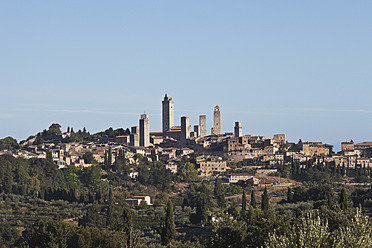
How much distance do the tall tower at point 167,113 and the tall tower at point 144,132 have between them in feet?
22.2

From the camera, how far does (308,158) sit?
3615 inches

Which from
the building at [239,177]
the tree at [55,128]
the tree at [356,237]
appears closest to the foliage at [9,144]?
the tree at [55,128]

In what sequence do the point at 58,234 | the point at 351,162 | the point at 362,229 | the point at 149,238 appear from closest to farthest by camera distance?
the point at 362,229 → the point at 58,234 → the point at 149,238 → the point at 351,162

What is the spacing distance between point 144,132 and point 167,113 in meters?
8.56

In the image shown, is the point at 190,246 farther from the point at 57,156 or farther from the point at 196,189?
the point at 57,156

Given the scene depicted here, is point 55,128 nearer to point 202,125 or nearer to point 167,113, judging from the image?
point 167,113

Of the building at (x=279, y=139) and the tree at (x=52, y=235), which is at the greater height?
the building at (x=279, y=139)

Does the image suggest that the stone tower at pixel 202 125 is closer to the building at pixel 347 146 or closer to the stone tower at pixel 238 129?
the stone tower at pixel 238 129

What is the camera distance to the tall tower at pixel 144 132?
4028 inches

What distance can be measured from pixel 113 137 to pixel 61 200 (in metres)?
37.3

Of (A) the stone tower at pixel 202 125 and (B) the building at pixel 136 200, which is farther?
(A) the stone tower at pixel 202 125

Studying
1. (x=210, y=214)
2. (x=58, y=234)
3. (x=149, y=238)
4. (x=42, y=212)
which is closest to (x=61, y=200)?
(x=42, y=212)

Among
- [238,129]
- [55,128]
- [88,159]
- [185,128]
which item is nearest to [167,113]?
[185,128]

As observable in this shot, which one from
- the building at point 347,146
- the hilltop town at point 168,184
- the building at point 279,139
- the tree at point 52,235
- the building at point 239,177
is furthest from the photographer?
the building at point 279,139
